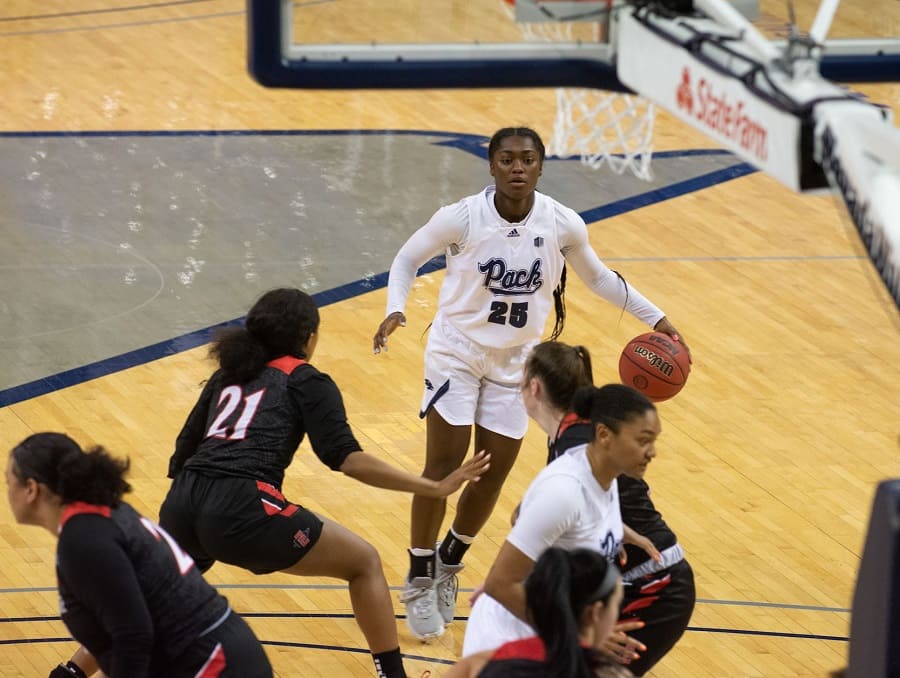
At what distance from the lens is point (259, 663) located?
13.9 ft

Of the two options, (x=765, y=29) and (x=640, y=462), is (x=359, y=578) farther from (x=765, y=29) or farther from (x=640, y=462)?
(x=765, y=29)

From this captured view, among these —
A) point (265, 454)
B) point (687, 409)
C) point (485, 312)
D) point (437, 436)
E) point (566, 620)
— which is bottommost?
point (687, 409)

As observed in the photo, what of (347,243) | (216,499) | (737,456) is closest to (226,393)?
(216,499)

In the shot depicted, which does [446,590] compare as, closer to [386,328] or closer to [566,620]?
[386,328]

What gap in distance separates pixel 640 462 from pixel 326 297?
16.1ft

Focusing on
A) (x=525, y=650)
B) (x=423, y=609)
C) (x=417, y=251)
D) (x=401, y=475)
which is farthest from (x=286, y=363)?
(x=525, y=650)

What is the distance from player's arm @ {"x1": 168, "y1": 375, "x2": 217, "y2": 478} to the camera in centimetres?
505

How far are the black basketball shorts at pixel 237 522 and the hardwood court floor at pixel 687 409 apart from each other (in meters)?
0.84

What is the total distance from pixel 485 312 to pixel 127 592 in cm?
222

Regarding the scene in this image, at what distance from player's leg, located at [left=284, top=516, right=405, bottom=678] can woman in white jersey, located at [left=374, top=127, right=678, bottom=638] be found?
0.66 meters

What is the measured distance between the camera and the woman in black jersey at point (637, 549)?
4.72 m

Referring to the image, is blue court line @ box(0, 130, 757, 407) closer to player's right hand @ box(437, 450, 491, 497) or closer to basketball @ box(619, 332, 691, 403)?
basketball @ box(619, 332, 691, 403)

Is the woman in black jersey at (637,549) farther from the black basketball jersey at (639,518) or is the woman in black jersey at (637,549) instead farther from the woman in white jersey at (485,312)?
the woman in white jersey at (485,312)

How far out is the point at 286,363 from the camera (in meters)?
4.99
